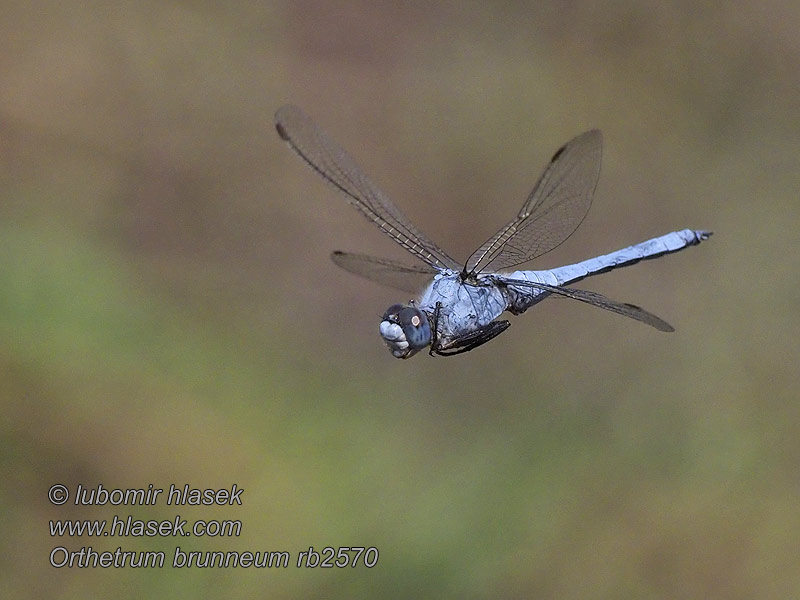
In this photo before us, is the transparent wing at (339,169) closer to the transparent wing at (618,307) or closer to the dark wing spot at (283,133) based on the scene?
the dark wing spot at (283,133)

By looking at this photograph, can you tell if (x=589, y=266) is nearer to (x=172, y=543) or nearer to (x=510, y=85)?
(x=172, y=543)

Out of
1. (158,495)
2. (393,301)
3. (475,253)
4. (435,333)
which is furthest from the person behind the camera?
(393,301)

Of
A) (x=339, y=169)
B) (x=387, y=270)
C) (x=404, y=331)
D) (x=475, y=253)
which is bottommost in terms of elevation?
(x=404, y=331)

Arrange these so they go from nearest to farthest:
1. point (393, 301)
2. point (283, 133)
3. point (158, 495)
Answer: point (283, 133) → point (158, 495) → point (393, 301)

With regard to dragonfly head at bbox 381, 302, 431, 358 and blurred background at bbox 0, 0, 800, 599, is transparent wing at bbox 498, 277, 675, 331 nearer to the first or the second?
dragonfly head at bbox 381, 302, 431, 358

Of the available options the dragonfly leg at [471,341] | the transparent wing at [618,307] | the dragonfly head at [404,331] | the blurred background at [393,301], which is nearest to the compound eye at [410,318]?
the dragonfly head at [404,331]

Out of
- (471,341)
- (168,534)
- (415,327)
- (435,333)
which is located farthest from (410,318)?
(168,534)

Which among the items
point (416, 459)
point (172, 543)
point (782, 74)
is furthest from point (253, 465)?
point (782, 74)

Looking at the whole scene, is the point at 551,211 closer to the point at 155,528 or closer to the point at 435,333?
the point at 435,333
